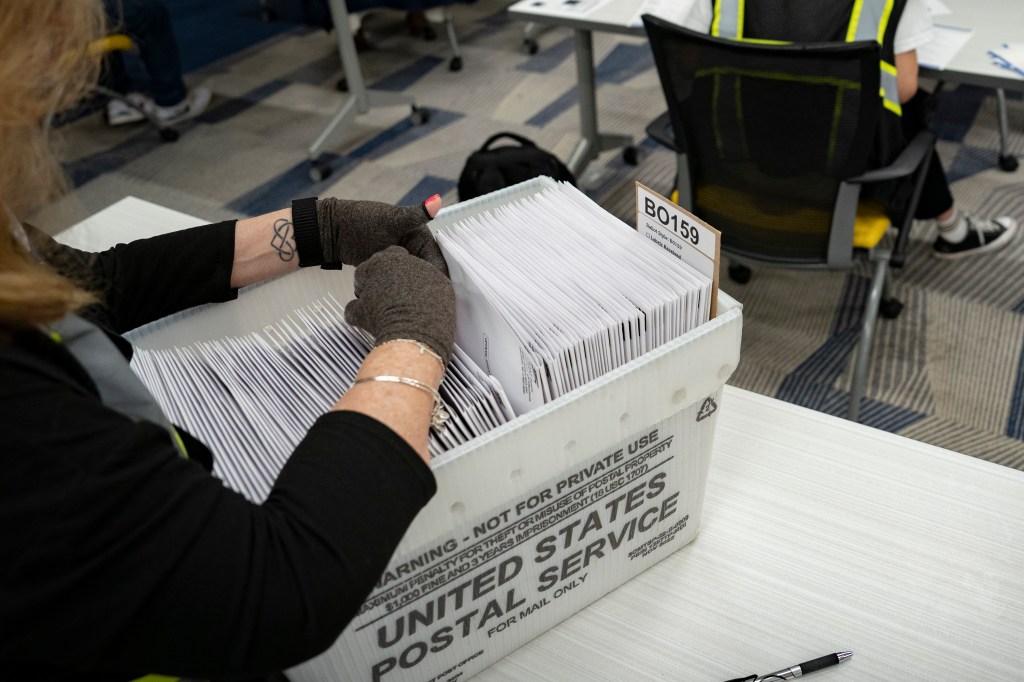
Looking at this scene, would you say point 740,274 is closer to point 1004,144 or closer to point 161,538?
point 1004,144

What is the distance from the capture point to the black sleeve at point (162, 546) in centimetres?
42

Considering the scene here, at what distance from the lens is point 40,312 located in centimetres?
46

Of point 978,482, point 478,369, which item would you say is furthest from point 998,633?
point 478,369

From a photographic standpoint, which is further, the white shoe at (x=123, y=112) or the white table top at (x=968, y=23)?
the white shoe at (x=123, y=112)

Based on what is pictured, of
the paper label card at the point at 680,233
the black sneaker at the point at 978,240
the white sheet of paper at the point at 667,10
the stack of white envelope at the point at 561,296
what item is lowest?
the black sneaker at the point at 978,240

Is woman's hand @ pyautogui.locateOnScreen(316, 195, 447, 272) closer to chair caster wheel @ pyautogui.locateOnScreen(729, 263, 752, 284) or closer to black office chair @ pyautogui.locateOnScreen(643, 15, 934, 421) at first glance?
black office chair @ pyautogui.locateOnScreen(643, 15, 934, 421)

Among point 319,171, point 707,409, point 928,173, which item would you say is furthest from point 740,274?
point 707,409

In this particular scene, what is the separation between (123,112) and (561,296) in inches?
151

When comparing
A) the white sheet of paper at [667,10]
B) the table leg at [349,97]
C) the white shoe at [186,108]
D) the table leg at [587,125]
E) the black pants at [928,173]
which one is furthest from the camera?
the white shoe at [186,108]

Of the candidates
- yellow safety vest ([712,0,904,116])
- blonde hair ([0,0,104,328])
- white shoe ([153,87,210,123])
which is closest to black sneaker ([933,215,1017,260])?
yellow safety vest ([712,0,904,116])

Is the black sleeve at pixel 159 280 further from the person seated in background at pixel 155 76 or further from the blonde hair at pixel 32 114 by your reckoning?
the person seated in background at pixel 155 76

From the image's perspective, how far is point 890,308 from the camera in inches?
85.4

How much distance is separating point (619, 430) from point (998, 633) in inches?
15.0

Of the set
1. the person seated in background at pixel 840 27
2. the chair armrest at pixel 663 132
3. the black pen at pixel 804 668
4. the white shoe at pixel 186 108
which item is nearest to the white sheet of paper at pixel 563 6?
the person seated in background at pixel 840 27
